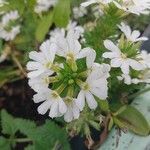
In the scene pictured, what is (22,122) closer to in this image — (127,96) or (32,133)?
(32,133)

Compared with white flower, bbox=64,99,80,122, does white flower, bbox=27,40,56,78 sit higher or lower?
higher

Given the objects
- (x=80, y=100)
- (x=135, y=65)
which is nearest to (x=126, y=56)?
(x=135, y=65)

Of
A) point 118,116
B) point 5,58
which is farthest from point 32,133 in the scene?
point 5,58

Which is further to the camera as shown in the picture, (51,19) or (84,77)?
(51,19)

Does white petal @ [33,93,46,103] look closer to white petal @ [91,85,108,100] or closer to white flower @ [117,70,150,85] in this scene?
white petal @ [91,85,108,100]

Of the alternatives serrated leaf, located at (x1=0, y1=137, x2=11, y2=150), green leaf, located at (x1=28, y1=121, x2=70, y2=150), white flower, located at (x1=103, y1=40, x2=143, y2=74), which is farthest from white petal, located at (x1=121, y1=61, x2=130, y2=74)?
serrated leaf, located at (x1=0, y1=137, x2=11, y2=150)

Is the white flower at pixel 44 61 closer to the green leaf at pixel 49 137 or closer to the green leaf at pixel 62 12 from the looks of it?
the green leaf at pixel 49 137
